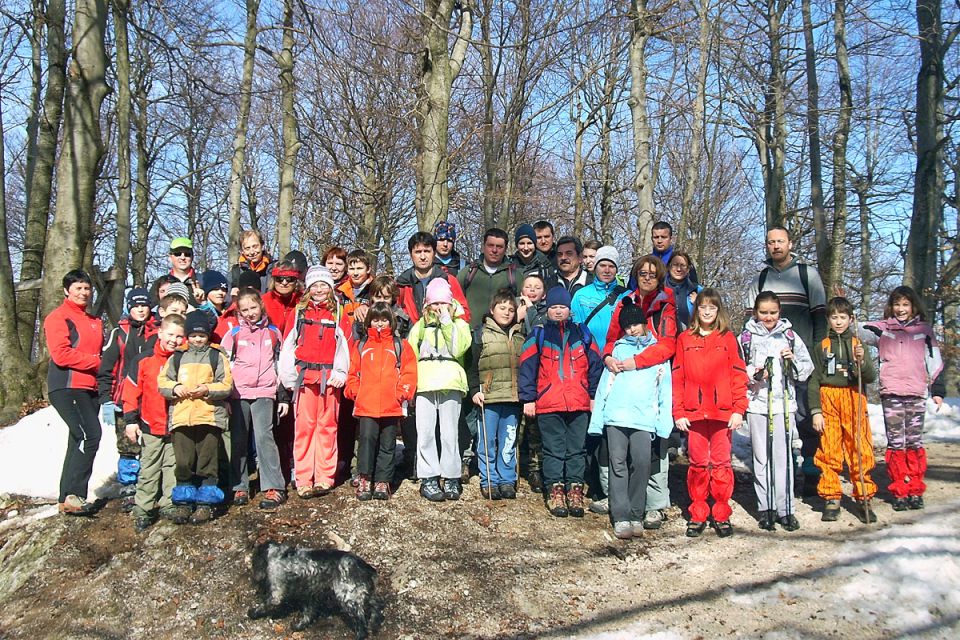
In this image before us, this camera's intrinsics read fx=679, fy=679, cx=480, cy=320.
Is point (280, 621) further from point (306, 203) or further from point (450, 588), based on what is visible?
point (306, 203)

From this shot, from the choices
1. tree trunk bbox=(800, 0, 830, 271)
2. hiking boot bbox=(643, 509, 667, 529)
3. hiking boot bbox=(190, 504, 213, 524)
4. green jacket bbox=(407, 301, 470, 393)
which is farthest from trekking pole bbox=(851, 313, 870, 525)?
tree trunk bbox=(800, 0, 830, 271)

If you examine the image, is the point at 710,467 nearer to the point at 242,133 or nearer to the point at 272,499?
the point at 272,499

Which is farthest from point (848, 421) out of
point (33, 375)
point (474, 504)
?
point (33, 375)

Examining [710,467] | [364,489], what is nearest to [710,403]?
[710,467]

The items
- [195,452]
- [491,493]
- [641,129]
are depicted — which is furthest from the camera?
[641,129]

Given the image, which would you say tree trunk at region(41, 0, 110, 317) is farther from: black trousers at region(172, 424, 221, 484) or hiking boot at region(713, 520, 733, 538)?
hiking boot at region(713, 520, 733, 538)

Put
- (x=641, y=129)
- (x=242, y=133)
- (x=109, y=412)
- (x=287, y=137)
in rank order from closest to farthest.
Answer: (x=109, y=412) → (x=641, y=129) → (x=287, y=137) → (x=242, y=133)

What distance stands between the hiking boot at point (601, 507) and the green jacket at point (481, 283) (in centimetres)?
212

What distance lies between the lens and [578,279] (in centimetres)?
707

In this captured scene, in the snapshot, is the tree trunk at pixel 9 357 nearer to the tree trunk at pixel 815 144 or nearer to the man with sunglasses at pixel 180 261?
the man with sunglasses at pixel 180 261

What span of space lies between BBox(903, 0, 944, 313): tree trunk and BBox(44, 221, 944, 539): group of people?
638 cm

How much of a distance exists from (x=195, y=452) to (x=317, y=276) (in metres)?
1.84

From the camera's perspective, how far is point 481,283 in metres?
7.05

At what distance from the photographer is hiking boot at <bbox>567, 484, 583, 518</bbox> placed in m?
5.99
